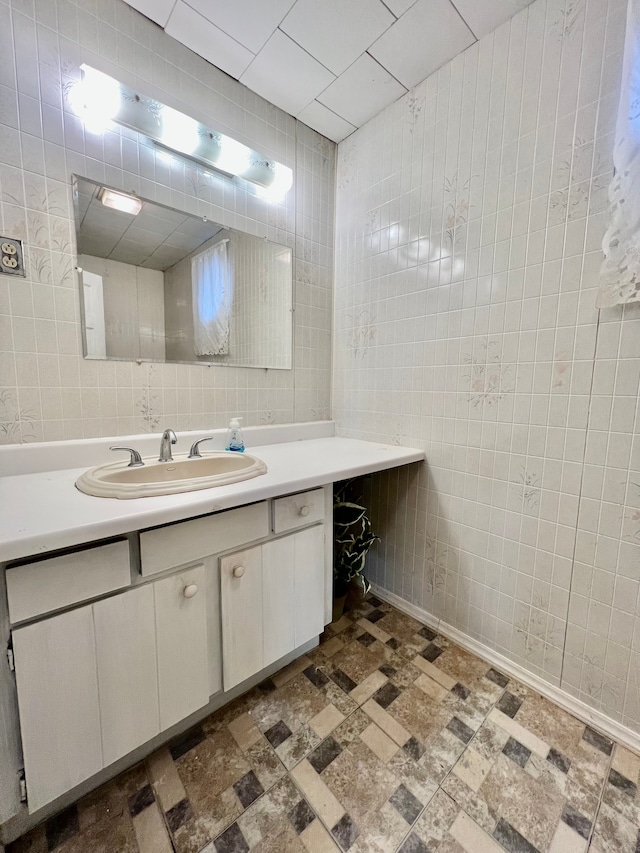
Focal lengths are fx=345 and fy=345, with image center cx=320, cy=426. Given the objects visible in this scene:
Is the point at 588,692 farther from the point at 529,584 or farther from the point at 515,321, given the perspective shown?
the point at 515,321

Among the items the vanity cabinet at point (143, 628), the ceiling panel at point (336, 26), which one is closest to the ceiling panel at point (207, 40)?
the ceiling panel at point (336, 26)

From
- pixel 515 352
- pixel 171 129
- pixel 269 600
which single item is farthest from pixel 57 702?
pixel 171 129

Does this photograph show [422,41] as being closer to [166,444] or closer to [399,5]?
[399,5]

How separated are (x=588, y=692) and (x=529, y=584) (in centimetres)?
32

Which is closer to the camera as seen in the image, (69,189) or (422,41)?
(69,189)

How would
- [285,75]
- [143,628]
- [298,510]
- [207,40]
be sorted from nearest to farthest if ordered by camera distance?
[143,628]
[298,510]
[207,40]
[285,75]

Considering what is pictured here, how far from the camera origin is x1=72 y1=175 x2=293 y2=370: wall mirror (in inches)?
44.8

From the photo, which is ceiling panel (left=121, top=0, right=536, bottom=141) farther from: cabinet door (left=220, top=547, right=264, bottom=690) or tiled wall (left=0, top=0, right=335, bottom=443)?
cabinet door (left=220, top=547, right=264, bottom=690)

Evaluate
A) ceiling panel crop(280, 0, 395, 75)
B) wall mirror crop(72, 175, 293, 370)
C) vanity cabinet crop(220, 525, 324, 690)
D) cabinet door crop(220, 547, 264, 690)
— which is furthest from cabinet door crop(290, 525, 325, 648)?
ceiling panel crop(280, 0, 395, 75)

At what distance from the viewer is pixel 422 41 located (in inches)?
47.2

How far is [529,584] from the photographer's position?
45.9 inches

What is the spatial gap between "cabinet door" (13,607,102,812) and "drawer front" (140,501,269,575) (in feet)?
0.53

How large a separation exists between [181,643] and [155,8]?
6.42 feet

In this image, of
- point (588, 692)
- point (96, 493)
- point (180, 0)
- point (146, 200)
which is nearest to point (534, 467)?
point (588, 692)
